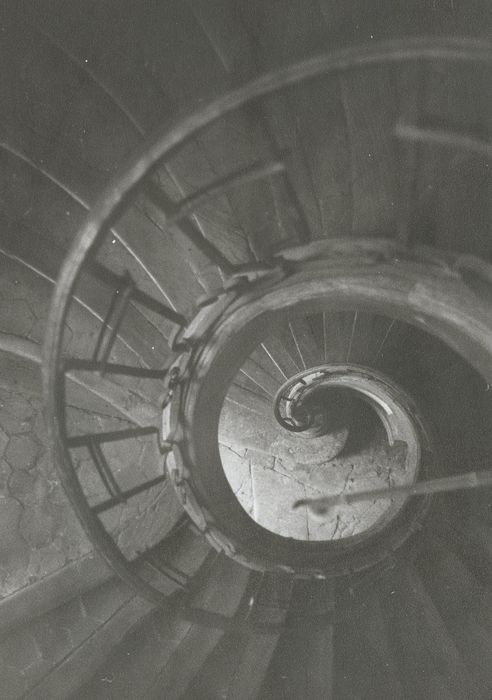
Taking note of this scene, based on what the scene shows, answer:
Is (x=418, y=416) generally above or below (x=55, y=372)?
below

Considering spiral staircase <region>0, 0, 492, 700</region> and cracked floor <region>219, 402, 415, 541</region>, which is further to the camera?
cracked floor <region>219, 402, 415, 541</region>

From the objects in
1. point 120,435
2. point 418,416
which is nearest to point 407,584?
point 418,416

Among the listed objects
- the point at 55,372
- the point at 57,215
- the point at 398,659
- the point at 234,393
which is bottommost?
the point at 398,659

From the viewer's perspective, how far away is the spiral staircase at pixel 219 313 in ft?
8.20

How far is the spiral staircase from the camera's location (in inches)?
98.4

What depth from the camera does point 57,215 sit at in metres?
2.99

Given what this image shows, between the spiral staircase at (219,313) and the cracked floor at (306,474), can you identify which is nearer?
the spiral staircase at (219,313)

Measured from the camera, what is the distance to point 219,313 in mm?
3152

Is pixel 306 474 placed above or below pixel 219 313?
below

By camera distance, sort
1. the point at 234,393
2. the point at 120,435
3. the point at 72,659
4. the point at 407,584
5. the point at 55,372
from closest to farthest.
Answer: the point at 55,372, the point at 120,435, the point at 72,659, the point at 407,584, the point at 234,393

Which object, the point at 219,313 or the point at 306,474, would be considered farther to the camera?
the point at 306,474

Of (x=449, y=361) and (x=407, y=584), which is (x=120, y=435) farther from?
(x=449, y=361)

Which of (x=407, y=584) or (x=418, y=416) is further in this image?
(x=418, y=416)

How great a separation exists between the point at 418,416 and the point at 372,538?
105 cm
